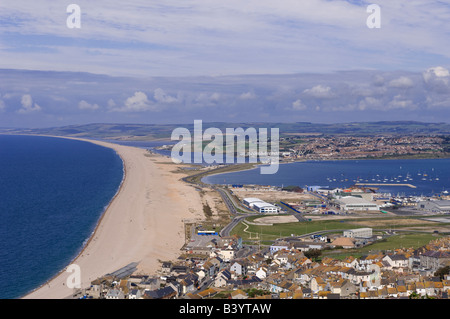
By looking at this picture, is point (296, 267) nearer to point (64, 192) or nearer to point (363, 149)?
point (64, 192)

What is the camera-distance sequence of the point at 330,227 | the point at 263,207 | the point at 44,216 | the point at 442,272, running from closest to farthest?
the point at 442,272, the point at 330,227, the point at 44,216, the point at 263,207

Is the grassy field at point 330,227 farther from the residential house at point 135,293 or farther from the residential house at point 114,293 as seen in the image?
the residential house at point 114,293

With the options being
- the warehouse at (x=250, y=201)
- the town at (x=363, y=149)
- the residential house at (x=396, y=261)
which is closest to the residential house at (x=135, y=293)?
the residential house at (x=396, y=261)

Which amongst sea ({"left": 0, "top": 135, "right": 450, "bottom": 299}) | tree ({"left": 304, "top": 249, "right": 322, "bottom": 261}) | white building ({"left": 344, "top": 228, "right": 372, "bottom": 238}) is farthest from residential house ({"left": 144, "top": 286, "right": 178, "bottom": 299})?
white building ({"left": 344, "top": 228, "right": 372, "bottom": 238})

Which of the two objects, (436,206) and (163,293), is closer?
(163,293)

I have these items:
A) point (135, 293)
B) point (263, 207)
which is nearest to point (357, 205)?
point (263, 207)
